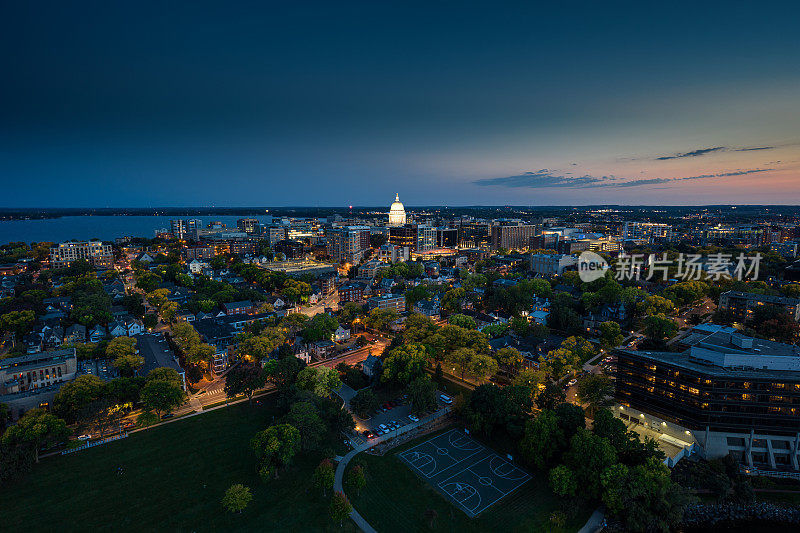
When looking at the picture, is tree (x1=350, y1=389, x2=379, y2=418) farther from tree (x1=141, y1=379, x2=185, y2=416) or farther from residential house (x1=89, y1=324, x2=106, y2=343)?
residential house (x1=89, y1=324, x2=106, y2=343)

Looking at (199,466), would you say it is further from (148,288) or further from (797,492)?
(148,288)

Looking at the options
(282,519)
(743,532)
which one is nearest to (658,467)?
(743,532)

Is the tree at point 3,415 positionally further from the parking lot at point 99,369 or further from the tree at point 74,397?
the parking lot at point 99,369

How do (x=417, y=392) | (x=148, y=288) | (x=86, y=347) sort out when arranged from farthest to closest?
(x=148, y=288), (x=86, y=347), (x=417, y=392)

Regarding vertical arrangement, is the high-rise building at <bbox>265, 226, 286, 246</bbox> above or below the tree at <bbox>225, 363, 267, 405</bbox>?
above

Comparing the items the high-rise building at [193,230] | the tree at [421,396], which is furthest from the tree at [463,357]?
→ the high-rise building at [193,230]

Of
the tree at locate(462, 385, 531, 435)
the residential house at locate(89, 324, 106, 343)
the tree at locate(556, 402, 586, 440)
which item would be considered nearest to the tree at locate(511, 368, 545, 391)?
the tree at locate(462, 385, 531, 435)

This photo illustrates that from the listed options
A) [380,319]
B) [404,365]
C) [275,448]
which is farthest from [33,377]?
[380,319]
